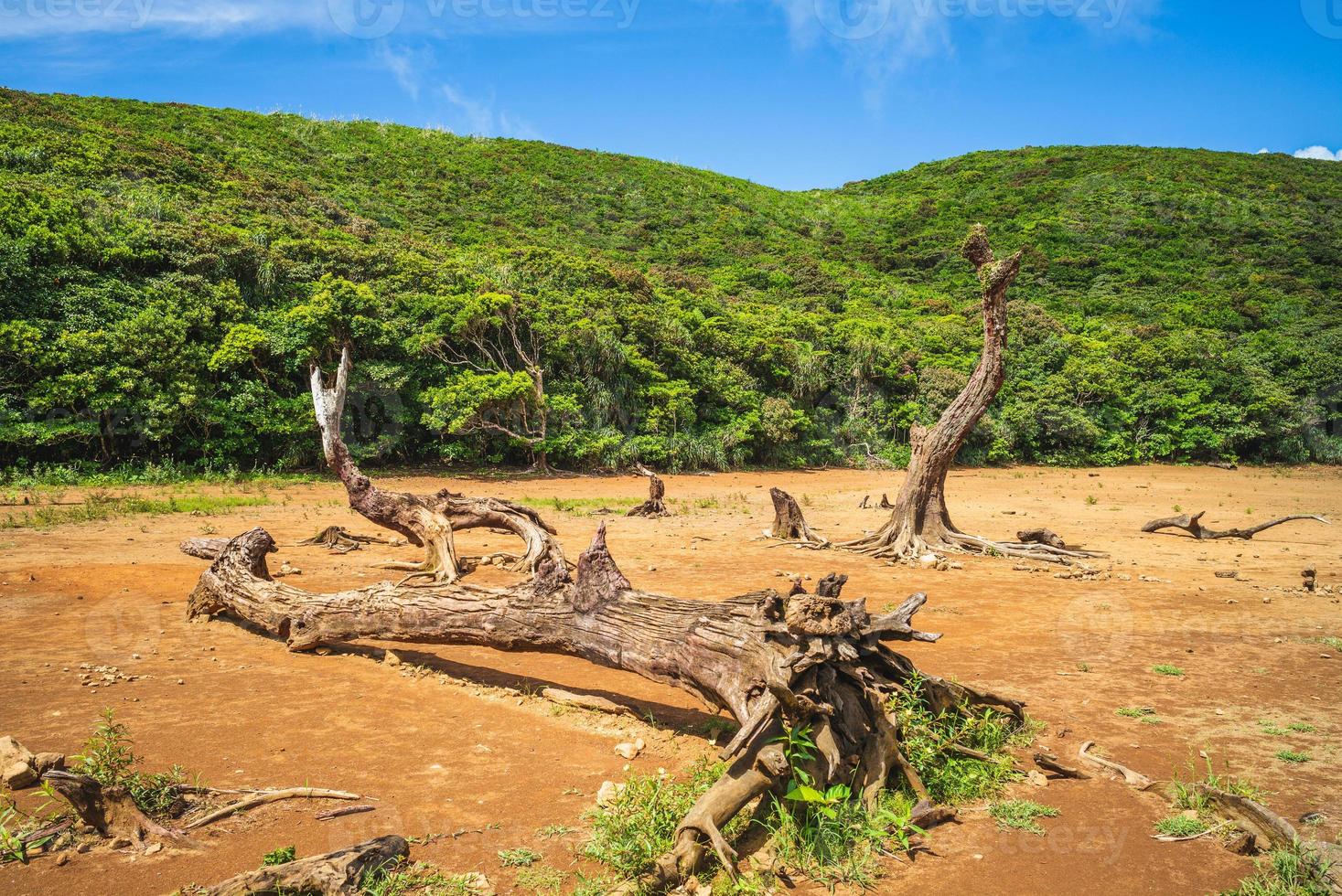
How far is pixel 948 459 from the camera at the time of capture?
11141 millimetres

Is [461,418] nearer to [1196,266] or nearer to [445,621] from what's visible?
[445,621]

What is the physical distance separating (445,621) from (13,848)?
2667 millimetres

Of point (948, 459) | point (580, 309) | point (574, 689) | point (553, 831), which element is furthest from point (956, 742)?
point (580, 309)

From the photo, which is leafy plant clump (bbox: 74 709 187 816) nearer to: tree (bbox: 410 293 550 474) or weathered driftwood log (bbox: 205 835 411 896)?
weathered driftwood log (bbox: 205 835 411 896)

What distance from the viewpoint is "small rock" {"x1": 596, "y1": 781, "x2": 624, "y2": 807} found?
3729 millimetres

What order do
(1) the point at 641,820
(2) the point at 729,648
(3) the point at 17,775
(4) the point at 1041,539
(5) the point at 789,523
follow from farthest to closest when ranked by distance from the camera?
(5) the point at 789,523 → (4) the point at 1041,539 → (2) the point at 729,648 → (3) the point at 17,775 → (1) the point at 641,820

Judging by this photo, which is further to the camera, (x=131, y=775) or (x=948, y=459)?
(x=948, y=459)

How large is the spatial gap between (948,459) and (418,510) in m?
7.51

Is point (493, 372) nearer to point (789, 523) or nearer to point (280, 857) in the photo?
point (789, 523)

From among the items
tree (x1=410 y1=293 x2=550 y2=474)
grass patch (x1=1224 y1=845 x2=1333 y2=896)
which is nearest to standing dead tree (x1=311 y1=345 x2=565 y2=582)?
grass patch (x1=1224 y1=845 x2=1333 y2=896)

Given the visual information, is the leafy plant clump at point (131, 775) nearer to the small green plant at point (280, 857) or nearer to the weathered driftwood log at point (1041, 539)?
the small green plant at point (280, 857)

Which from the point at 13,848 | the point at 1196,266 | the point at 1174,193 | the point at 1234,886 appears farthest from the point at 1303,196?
the point at 13,848

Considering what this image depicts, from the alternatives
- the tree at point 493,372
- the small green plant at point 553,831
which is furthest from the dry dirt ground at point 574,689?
the tree at point 493,372

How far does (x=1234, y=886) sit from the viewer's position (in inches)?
123
